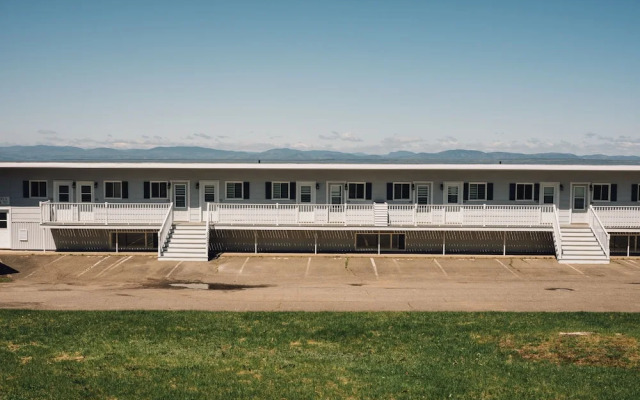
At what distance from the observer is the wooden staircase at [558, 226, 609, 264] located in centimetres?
2902

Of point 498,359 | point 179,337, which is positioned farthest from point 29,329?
point 498,359

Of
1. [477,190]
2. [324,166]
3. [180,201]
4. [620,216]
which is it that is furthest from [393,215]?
[620,216]

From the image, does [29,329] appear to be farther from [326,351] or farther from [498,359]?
[498,359]

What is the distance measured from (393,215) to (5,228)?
60.9ft

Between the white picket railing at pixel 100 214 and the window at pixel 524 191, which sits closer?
the white picket railing at pixel 100 214

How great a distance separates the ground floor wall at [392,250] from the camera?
31.9 meters

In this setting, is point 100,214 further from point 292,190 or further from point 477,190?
point 477,190

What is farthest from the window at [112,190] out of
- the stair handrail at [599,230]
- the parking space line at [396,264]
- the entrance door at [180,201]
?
the stair handrail at [599,230]

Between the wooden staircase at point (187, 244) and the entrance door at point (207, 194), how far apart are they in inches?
59.1

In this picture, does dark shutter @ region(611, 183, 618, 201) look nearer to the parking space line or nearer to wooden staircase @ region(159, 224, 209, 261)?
the parking space line

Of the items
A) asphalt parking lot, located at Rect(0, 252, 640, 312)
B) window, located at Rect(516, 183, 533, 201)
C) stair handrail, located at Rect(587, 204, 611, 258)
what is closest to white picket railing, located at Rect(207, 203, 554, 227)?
window, located at Rect(516, 183, 533, 201)

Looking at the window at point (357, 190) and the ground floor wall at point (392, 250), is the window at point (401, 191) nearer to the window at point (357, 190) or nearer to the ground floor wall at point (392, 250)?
the window at point (357, 190)

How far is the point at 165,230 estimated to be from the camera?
29906mm

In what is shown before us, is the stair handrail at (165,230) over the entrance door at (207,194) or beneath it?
beneath
